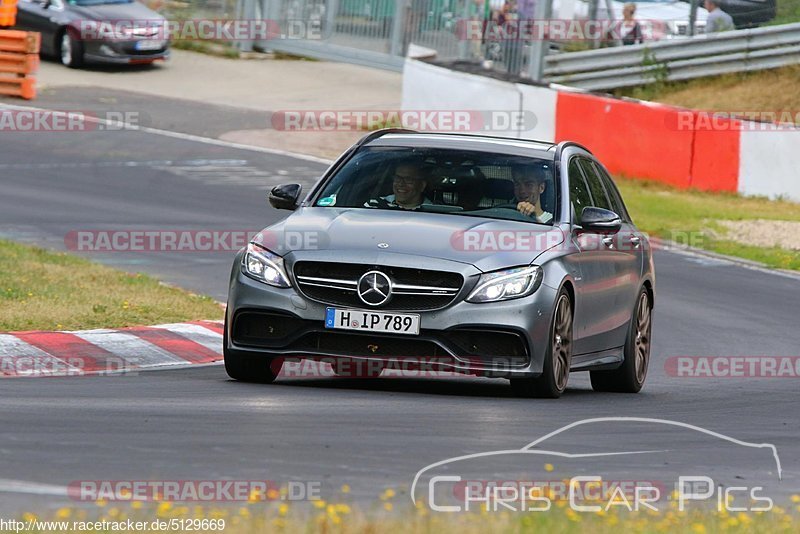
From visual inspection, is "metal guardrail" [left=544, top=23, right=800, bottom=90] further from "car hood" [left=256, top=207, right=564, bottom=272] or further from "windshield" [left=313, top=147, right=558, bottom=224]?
"car hood" [left=256, top=207, right=564, bottom=272]

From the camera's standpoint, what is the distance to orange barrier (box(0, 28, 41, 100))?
2806 centimetres

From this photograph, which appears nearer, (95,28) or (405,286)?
(405,286)

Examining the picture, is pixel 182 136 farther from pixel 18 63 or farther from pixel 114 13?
pixel 114 13

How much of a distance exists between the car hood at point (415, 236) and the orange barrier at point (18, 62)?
63.3 ft

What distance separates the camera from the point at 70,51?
3195cm

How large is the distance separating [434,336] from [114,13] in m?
23.4

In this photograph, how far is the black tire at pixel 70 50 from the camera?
3166 centimetres

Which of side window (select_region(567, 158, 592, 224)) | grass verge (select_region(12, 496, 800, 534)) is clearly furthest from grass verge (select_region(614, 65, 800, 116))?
grass verge (select_region(12, 496, 800, 534))

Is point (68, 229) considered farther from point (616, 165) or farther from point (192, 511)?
point (192, 511)

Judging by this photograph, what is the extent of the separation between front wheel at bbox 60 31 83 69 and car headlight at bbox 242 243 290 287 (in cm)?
2314
